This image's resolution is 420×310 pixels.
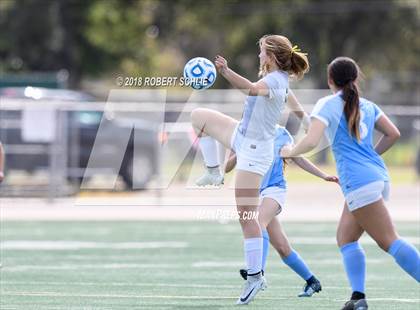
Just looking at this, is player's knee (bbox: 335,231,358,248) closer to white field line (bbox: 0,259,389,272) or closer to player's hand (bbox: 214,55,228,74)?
player's hand (bbox: 214,55,228,74)

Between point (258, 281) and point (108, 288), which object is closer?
point (258, 281)

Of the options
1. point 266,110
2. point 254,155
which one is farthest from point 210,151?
point 266,110

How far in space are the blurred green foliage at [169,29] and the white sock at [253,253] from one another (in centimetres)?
2939

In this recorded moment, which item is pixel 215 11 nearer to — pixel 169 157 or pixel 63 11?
pixel 63 11

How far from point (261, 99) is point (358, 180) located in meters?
1.12

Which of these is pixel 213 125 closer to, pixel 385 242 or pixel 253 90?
pixel 253 90

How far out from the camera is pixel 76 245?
1288 centimetres

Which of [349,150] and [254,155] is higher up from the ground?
[349,150]

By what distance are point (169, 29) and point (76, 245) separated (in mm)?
28362

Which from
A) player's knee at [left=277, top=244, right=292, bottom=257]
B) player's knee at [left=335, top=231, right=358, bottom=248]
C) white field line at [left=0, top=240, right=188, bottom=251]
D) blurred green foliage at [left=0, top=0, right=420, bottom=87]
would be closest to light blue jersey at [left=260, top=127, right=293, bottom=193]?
player's knee at [left=277, top=244, right=292, bottom=257]

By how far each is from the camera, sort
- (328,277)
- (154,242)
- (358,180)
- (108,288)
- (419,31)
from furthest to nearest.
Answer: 1. (419,31)
2. (154,242)
3. (328,277)
4. (108,288)
5. (358,180)

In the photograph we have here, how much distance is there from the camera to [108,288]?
9.05m

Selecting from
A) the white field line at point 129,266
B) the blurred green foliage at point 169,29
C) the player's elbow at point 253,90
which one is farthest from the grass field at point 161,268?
the blurred green foliage at point 169,29

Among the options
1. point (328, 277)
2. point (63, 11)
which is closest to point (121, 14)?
point (63, 11)
